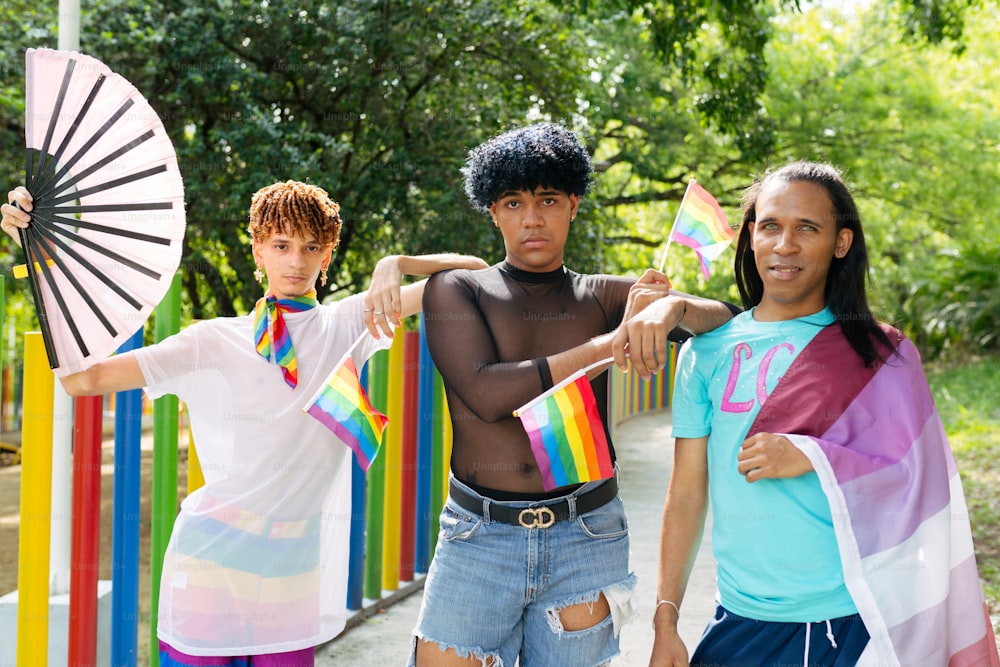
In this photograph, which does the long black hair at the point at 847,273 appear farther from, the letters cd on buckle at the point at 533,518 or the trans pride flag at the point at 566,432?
the letters cd on buckle at the point at 533,518

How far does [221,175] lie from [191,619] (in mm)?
5520

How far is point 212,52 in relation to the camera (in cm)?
743

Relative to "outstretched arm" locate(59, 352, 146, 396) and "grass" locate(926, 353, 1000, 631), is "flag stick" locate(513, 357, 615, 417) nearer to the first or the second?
"outstretched arm" locate(59, 352, 146, 396)

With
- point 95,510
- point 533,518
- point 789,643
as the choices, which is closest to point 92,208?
point 533,518

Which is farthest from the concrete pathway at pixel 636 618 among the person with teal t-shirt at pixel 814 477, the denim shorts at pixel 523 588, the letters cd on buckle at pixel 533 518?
the person with teal t-shirt at pixel 814 477

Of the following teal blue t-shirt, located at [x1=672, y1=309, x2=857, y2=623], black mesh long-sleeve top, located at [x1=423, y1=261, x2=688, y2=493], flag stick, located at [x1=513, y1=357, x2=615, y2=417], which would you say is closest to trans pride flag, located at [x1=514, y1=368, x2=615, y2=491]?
flag stick, located at [x1=513, y1=357, x2=615, y2=417]

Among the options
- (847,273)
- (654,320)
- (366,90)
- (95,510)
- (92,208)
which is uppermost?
(366,90)

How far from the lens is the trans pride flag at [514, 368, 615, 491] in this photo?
228cm

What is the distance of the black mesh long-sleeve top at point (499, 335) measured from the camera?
2.42m

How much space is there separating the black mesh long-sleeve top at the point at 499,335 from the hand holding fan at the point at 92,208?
67 centimetres

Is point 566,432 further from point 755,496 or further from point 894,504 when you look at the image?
point 894,504

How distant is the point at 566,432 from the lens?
2.28 metres

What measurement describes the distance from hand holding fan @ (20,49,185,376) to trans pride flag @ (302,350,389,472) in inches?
17.7

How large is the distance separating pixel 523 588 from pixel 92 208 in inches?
53.4
